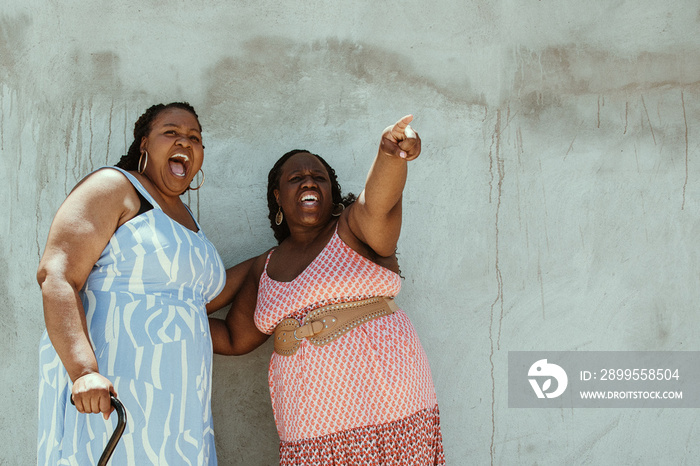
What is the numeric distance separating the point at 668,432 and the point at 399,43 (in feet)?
8.22

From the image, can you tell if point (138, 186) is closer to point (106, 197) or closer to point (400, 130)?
point (106, 197)

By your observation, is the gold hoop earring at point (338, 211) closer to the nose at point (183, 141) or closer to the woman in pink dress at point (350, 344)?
the woman in pink dress at point (350, 344)

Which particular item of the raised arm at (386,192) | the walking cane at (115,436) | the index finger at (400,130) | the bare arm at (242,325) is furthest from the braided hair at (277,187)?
the walking cane at (115,436)

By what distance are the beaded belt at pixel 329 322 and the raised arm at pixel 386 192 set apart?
0.75 ft

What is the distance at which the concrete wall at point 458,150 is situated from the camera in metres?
3.50

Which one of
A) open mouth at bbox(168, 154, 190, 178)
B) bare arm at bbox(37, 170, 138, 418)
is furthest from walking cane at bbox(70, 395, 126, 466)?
open mouth at bbox(168, 154, 190, 178)

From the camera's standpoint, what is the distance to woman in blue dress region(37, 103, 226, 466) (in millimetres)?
2258

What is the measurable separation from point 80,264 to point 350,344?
106 cm

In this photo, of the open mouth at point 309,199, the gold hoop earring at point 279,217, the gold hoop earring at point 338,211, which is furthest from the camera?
the gold hoop earring at point 279,217

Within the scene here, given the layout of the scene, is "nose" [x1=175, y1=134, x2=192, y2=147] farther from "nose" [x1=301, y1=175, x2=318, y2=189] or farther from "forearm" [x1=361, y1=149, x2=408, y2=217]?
"forearm" [x1=361, y1=149, x2=408, y2=217]

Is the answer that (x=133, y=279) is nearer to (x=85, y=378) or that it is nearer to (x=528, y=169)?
(x=85, y=378)

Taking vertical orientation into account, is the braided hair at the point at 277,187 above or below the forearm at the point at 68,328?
above

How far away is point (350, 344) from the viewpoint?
271 centimetres

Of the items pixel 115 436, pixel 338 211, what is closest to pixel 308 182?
pixel 338 211
